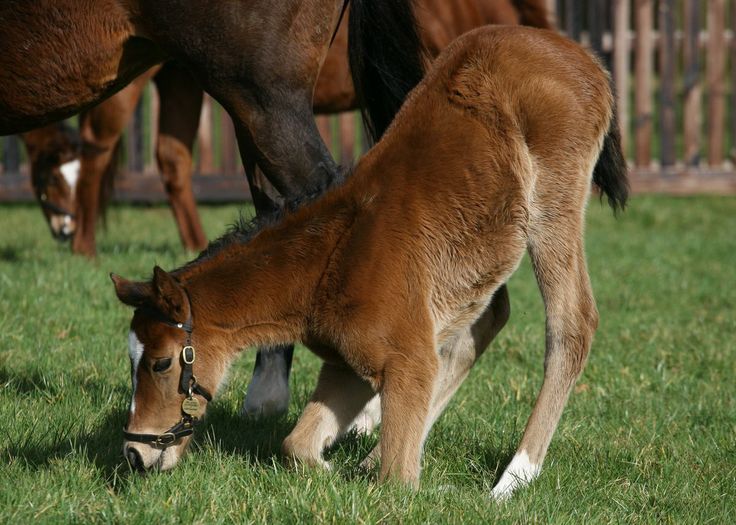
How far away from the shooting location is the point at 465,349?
12.8ft

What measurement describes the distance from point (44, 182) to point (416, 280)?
5940mm

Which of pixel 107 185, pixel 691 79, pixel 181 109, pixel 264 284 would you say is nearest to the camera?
pixel 264 284

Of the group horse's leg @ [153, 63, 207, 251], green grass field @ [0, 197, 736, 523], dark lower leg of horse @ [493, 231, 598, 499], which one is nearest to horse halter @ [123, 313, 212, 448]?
green grass field @ [0, 197, 736, 523]

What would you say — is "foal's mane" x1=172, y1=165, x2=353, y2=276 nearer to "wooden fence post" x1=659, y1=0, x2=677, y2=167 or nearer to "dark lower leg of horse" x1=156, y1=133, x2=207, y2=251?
"dark lower leg of horse" x1=156, y1=133, x2=207, y2=251

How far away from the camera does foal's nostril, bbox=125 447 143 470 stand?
3164mm

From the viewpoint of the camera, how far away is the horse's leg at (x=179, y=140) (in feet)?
24.0

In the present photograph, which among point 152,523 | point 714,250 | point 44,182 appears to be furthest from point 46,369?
point 714,250

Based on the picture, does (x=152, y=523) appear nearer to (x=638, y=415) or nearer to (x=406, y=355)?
(x=406, y=355)

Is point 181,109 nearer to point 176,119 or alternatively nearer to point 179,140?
point 176,119

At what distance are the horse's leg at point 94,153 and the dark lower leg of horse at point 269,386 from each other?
3382 mm

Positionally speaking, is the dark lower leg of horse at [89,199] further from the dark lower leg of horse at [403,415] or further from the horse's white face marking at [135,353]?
the dark lower leg of horse at [403,415]

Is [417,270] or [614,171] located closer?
[417,270]

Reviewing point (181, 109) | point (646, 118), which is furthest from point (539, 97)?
point (646, 118)

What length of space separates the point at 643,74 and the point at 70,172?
569cm
